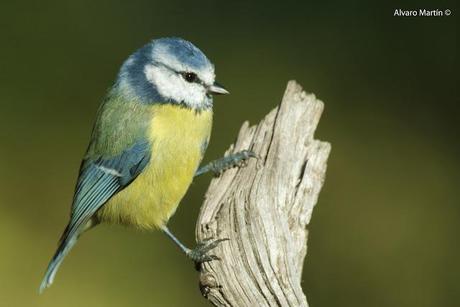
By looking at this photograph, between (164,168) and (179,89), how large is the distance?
25 cm

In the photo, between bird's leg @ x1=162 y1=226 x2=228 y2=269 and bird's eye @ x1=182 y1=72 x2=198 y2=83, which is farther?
bird's eye @ x1=182 y1=72 x2=198 y2=83

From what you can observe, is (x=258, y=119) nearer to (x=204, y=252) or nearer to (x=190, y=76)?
(x=190, y=76)

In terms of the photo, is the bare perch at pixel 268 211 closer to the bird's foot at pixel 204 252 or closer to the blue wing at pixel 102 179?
the bird's foot at pixel 204 252

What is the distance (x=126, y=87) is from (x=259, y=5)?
117 cm

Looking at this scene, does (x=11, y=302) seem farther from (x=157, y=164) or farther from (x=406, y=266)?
(x=406, y=266)

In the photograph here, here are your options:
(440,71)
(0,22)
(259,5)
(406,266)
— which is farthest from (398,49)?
(0,22)

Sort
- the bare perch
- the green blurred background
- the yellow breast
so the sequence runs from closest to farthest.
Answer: the bare perch, the yellow breast, the green blurred background

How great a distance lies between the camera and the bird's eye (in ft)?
7.54

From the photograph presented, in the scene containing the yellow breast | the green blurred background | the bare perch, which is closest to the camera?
the bare perch

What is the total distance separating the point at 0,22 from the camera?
10.6ft

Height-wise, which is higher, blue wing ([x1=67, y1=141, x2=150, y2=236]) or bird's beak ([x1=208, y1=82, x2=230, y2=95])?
bird's beak ([x1=208, y1=82, x2=230, y2=95])

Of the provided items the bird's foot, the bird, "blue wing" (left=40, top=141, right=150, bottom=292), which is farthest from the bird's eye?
the bird's foot

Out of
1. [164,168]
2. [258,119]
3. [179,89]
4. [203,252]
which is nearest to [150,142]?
[164,168]

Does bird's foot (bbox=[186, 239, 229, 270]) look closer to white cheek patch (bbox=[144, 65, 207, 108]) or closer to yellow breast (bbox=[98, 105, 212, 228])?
yellow breast (bbox=[98, 105, 212, 228])
